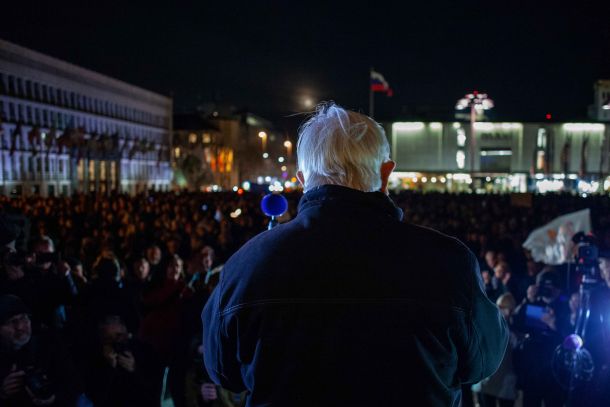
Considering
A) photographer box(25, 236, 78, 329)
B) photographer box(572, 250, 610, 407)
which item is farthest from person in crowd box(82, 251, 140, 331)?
photographer box(572, 250, 610, 407)

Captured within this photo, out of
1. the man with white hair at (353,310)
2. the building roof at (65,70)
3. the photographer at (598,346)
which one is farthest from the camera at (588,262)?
the building roof at (65,70)

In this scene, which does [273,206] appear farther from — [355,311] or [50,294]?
[50,294]

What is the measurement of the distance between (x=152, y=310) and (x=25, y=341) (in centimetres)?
223

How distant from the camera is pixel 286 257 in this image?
1.81 metres

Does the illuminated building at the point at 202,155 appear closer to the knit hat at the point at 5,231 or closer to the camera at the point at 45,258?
the camera at the point at 45,258

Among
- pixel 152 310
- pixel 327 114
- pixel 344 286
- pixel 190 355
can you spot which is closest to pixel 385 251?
pixel 344 286

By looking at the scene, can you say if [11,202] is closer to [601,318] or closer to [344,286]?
[601,318]

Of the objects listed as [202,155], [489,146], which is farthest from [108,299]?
[202,155]

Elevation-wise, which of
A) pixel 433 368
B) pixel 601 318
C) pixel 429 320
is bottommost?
pixel 601 318

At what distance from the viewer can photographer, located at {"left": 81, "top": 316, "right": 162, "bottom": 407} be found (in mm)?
4625

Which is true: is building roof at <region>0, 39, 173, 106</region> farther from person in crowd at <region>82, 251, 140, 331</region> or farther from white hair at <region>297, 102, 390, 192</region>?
white hair at <region>297, 102, 390, 192</region>

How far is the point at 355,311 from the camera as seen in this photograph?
5.79 ft

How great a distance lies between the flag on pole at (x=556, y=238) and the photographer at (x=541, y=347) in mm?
4420

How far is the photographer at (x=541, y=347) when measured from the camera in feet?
19.0
